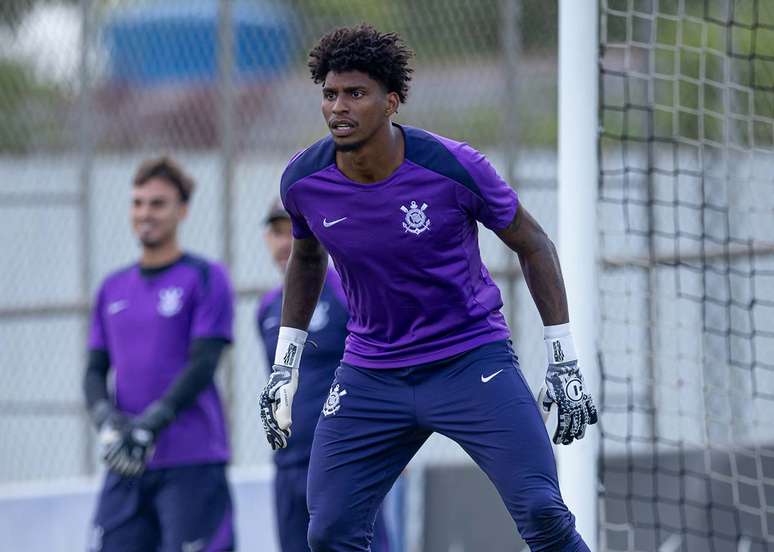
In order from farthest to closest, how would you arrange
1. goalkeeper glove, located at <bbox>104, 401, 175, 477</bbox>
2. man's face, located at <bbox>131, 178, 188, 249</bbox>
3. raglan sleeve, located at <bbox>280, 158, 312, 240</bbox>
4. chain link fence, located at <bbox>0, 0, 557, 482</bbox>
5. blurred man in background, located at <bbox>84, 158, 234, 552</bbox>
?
chain link fence, located at <bbox>0, 0, 557, 482</bbox>
man's face, located at <bbox>131, 178, 188, 249</bbox>
blurred man in background, located at <bbox>84, 158, 234, 552</bbox>
goalkeeper glove, located at <bbox>104, 401, 175, 477</bbox>
raglan sleeve, located at <bbox>280, 158, 312, 240</bbox>

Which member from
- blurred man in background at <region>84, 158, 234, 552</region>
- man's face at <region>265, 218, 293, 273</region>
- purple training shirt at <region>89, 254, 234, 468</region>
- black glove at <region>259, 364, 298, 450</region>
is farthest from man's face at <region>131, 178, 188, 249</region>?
black glove at <region>259, 364, 298, 450</region>

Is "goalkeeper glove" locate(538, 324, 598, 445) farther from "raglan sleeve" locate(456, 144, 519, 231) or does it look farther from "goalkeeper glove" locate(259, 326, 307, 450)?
"goalkeeper glove" locate(259, 326, 307, 450)

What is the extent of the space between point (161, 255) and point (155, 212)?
217 millimetres

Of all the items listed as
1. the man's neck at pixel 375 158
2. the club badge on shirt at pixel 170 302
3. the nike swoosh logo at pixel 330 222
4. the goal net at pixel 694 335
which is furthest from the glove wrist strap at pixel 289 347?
the goal net at pixel 694 335

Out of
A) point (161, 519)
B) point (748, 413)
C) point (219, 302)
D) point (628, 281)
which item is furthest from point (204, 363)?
point (748, 413)

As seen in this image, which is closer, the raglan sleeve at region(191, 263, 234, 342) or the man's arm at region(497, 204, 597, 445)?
the man's arm at region(497, 204, 597, 445)

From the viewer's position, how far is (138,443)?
6.49 meters

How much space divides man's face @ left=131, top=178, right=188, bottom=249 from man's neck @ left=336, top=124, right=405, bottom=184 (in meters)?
2.27

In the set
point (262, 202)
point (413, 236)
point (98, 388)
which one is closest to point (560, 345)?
point (413, 236)

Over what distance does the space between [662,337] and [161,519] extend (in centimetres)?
338

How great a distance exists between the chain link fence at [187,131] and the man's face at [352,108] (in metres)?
3.57

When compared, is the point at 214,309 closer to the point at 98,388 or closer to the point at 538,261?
the point at 98,388

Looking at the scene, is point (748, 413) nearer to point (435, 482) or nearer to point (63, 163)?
point (435, 482)

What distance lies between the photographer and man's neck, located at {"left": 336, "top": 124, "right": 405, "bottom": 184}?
189 inches
